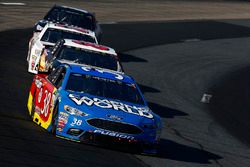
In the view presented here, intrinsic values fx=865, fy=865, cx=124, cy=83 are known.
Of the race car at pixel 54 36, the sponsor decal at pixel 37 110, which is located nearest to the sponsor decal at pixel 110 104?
the sponsor decal at pixel 37 110

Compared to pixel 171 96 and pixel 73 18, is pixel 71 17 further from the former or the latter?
pixel 171 96

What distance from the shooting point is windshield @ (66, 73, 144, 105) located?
16.3 metres

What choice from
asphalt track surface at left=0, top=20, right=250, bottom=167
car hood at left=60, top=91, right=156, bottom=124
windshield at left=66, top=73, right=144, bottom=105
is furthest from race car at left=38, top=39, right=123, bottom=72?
car hood at left=60, top=91, right=156, bottom=124

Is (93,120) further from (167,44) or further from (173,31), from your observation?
(173,31)

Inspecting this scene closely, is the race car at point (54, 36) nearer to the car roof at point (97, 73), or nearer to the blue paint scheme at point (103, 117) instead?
the car roof at point (97, 73)

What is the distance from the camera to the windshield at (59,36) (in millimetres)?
25359

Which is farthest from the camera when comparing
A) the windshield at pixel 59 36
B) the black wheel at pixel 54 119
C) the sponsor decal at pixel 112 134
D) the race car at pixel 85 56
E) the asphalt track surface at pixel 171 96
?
the windshield at pixel 59 36

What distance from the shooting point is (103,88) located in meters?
16.4

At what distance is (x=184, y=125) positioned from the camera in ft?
65.3

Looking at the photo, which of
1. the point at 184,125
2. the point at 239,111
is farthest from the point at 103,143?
the point at 239,111

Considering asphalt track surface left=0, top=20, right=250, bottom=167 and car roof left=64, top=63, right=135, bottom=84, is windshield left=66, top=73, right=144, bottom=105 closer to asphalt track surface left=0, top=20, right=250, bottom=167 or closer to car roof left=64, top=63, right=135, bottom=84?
car roof left=64, top=63, right=135, bottom=84

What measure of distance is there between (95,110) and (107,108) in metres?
0.27

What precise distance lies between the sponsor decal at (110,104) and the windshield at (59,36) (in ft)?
31.9

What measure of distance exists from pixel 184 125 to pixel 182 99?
14.5ft
